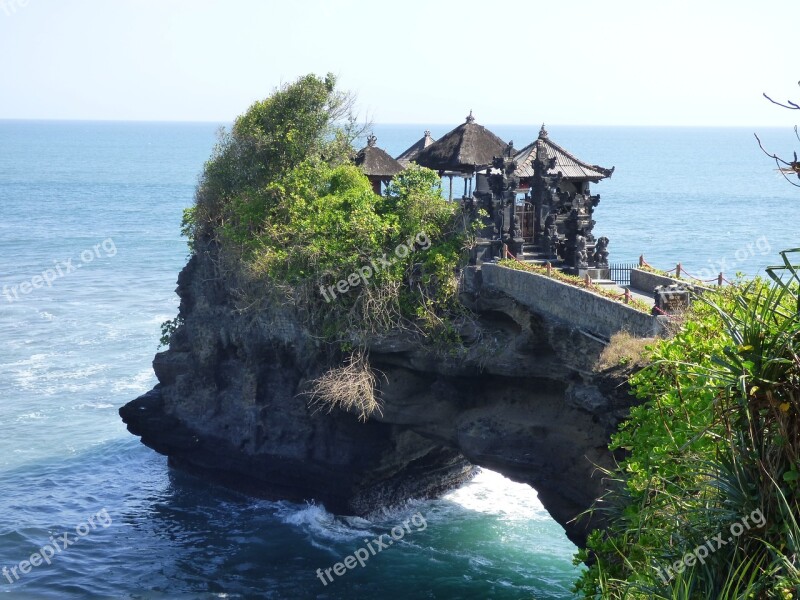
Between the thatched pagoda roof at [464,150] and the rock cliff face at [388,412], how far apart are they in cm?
557

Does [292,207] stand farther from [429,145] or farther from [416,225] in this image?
[429,145]

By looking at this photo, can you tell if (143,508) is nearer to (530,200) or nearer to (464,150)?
(464,150)

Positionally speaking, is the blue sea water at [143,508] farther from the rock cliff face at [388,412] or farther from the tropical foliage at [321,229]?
the tropical foliage at [321,229]

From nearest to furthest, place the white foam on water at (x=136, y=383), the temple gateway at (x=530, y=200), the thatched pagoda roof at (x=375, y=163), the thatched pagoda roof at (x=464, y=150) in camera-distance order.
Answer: the temple gateway at (x=530, y=200)
the thatched pagoda roof at (x=464, y=150)
the thatched pagoda roof at (x=375, y=163)
the white foam on water at (x=136, y=383)

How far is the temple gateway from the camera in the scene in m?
29.9

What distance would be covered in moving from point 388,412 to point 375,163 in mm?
9812

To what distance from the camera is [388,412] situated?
96.1 ft

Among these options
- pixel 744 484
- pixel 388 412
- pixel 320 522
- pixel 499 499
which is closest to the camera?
pixel 744 484

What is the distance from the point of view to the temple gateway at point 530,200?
29.9 m

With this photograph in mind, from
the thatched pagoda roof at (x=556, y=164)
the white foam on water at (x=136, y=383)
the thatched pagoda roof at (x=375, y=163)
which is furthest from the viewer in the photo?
the white foam on water at (x=136, y=383)

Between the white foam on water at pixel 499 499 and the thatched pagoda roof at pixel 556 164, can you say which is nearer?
the thatched pagoda roof at pixel 556 164

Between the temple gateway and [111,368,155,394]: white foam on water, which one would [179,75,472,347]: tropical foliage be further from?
[111,368,155,394]: white foam on water

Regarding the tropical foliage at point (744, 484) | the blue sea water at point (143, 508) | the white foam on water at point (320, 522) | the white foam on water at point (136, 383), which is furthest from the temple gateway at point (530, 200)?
the white foam on water at point (136, 383)

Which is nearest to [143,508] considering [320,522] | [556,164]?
[320,522]
